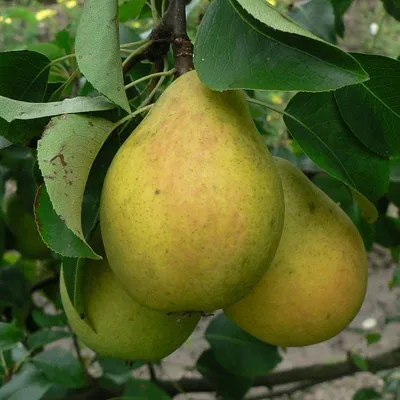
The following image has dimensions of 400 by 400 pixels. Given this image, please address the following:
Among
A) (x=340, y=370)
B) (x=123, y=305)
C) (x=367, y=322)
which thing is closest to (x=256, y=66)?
(x=123, y=305)

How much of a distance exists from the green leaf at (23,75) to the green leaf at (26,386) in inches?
19.6

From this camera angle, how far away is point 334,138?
740 millimetres

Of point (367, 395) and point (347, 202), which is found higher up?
point (347, 202)

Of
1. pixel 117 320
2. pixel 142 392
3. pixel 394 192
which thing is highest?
pixel 117 320

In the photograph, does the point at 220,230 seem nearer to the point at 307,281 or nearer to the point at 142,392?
the point at 307,281

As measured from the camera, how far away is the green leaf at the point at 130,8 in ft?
3.63

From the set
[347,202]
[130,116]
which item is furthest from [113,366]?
[130,116]

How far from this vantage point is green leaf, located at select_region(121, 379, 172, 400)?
115cm

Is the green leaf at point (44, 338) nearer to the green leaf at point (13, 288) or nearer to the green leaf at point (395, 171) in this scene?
the green leaf at point (13, 288)

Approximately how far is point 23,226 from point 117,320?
23.6 inches

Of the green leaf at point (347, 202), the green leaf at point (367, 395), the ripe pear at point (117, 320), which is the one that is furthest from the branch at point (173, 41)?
the green leaf at point (367, 395)

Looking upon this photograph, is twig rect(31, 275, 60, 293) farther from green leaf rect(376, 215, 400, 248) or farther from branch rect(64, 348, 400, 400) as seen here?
green leaf rect(376, 215, 400, 248)

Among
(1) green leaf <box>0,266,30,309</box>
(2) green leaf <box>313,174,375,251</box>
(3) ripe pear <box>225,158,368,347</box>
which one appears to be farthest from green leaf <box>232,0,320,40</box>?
(1) green leaf <box>0,266,30,309</box>

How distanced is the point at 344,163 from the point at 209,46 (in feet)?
0.71
